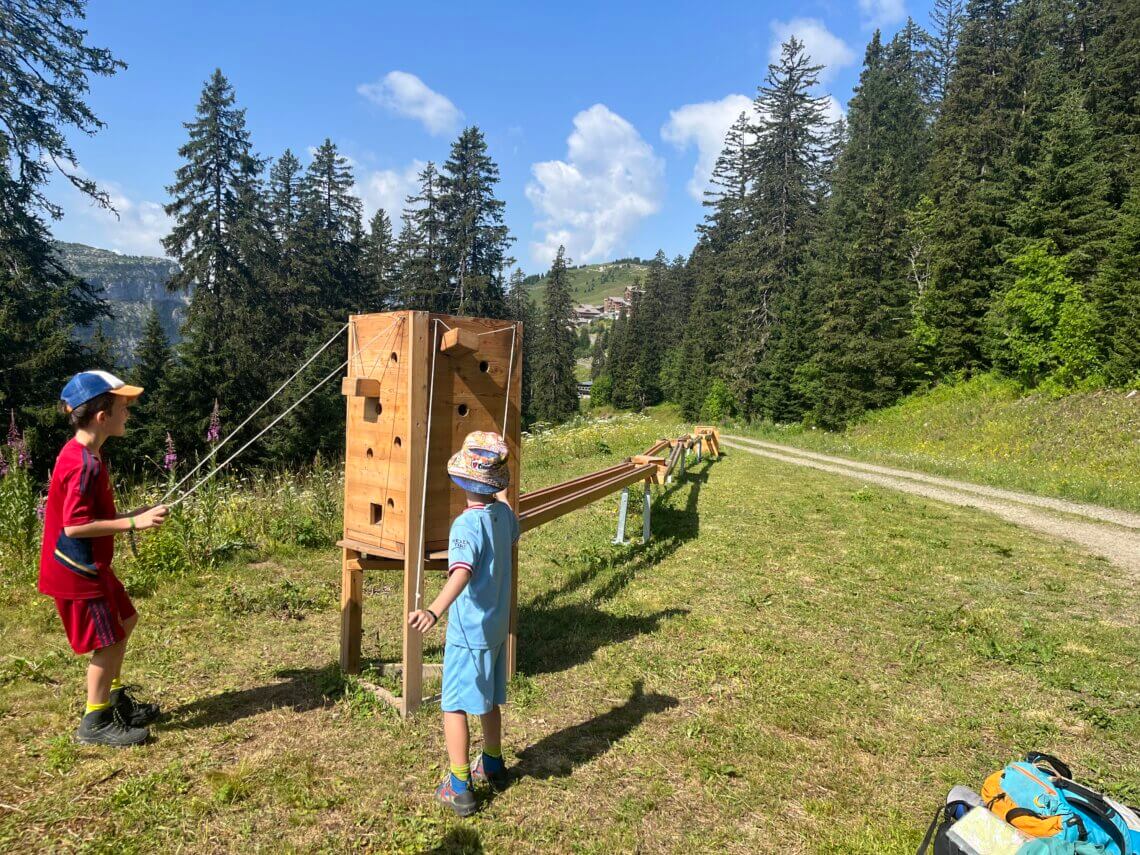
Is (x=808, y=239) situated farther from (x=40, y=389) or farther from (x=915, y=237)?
(x=40, y=389)

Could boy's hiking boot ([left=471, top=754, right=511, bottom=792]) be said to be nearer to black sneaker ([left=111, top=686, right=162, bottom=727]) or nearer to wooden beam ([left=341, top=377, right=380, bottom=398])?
black sneaker ([left=111, top=686, right=162, bottom=727])

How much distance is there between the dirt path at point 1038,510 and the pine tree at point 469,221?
95.4 feet

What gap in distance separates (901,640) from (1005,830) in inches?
131

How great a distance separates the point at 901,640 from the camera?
17.3 feet

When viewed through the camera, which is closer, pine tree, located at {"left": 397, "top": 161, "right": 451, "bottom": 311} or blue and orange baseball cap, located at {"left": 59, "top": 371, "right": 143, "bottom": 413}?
blue and orange baseball cap, located at {"left": 59, "top": 371, "right": 143, "bottom": 413}

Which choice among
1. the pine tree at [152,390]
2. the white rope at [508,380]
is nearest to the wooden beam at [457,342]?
the white rope at [508,380]

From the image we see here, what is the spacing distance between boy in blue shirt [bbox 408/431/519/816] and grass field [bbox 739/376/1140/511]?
45.7 feet

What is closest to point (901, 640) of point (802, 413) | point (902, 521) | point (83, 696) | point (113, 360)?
point (902, 521)

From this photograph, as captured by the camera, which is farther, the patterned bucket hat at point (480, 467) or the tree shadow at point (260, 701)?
the tree shadow at point (260, 701)

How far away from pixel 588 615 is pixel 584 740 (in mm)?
1986

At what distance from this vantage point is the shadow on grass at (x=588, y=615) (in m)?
4.85

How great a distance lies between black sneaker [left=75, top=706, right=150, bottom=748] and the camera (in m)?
3.29

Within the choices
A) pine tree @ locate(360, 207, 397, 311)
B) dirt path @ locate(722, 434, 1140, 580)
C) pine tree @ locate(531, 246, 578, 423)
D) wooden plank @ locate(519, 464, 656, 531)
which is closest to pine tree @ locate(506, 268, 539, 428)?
pine tree @ locate(531, 246, 578, 423)

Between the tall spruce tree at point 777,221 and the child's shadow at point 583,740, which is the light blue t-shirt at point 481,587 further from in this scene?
the tall spruce tree at point 777,221
